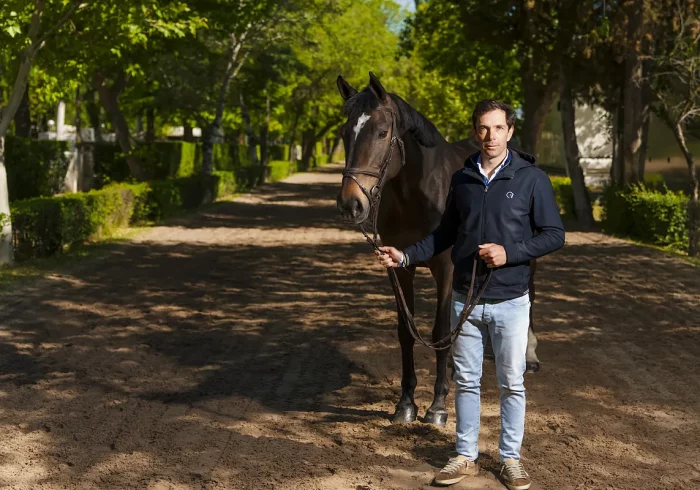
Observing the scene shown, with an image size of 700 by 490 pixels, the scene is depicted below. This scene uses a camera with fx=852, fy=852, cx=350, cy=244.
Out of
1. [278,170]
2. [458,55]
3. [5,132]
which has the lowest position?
[278,170]

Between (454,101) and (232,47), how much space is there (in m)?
22.6

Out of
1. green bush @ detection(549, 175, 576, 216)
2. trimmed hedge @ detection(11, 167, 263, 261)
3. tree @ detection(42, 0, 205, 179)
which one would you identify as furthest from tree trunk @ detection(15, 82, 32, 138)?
green bush @ detection(549, 175, 576, 216)

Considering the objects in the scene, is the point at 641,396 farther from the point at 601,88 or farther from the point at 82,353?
the point at 601,88

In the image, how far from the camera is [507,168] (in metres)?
4.65

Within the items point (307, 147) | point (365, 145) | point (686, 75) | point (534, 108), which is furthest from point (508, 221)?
point (307, 147)

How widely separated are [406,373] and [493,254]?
2.08m

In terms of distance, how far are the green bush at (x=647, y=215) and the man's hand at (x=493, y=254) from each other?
543 inches

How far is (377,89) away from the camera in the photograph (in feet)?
17.0

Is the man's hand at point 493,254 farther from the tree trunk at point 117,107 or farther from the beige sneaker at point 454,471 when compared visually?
the tree trunk at point 117,107

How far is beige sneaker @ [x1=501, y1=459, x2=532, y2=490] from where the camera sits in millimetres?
4812

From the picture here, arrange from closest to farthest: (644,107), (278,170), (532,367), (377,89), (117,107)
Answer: (377,89) → (532,367) → (644,107) → (117,107) → (278,170)

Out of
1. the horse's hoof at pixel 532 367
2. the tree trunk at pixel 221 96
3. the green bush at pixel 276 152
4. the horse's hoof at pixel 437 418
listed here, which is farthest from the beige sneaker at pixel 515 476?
the green bush at pixel 276 152

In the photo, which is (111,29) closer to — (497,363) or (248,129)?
(497,363)

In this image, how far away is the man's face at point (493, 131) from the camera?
4.58 meters
